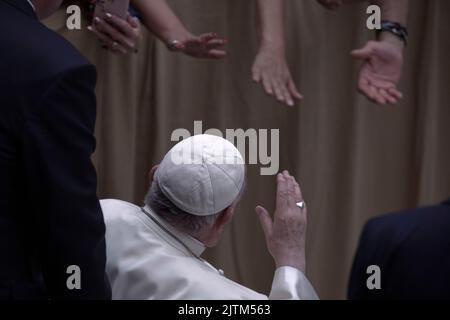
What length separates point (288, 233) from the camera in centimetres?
170

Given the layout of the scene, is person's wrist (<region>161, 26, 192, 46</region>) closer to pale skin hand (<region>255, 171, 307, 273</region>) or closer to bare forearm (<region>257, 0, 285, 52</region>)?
bare forearm (<region>257, 0, 285, 52</region>)

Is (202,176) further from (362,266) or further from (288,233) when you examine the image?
(362,266)

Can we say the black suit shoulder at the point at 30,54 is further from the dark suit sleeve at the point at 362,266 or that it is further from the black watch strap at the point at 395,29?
the black watch strap at the point at 395,29

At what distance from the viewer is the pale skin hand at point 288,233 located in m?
1.68

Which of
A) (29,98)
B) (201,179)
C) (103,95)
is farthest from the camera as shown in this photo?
(103,95)

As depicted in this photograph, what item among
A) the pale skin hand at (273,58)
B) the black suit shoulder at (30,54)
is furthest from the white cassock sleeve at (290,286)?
the pale skin hand at (273,58)

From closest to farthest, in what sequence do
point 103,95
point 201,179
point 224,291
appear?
point 224,291
point 201,179
point 103,95

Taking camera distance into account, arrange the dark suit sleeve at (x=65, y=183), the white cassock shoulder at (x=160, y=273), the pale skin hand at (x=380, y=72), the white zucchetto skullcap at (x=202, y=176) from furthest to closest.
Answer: the pale skin hand at (x=380, y=72)
the white zucchetto skullcap at (x=202, y=176)
the white cassock shoulder at (x=160, y=273)
the dark suit sleeve at (x=65, y=183)

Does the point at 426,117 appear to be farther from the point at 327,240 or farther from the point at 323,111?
the point at 327,240

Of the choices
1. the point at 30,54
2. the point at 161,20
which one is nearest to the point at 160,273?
the point at 30,54

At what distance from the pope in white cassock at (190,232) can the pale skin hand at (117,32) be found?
76 cm

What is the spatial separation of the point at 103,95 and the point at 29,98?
1.29 metres

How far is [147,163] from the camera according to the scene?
266cm

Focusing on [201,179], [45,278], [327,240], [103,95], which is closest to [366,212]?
[327,240]
